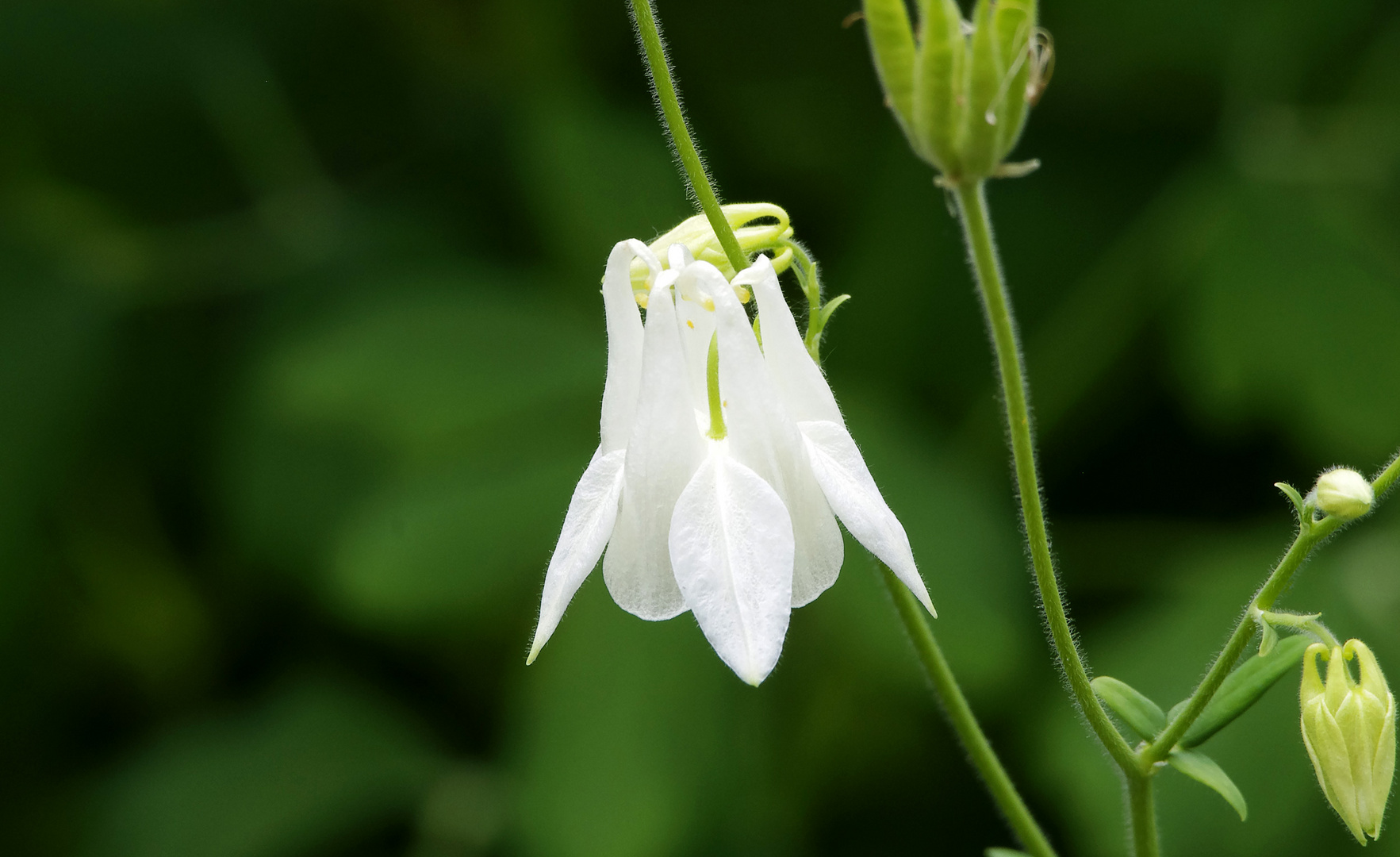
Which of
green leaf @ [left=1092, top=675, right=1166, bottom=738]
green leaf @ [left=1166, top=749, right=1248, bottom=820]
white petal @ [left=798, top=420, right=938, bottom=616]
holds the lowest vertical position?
green leaf @ [left=1166, top=749, right=1248, bottom=820]

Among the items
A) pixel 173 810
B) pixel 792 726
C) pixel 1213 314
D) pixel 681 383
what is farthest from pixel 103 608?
pixel 1213 314

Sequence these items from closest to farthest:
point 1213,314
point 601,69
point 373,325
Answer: point 1213,314 < point 373,325 < point 601,69

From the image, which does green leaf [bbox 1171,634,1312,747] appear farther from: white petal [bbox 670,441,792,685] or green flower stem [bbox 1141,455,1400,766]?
white petal [bbox 670,441,792,685]

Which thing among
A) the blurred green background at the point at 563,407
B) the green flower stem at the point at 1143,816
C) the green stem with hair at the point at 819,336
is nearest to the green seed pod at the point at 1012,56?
the green stem with hair at the point at 819,336

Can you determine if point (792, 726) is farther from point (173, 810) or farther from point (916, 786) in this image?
point (173, 810)

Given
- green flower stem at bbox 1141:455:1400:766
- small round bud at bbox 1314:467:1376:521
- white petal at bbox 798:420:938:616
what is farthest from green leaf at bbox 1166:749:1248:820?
white petal at bbox 798:420:938:616

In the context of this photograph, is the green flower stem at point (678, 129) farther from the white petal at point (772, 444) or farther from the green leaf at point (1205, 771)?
the green leaf at point (1205, 771)
